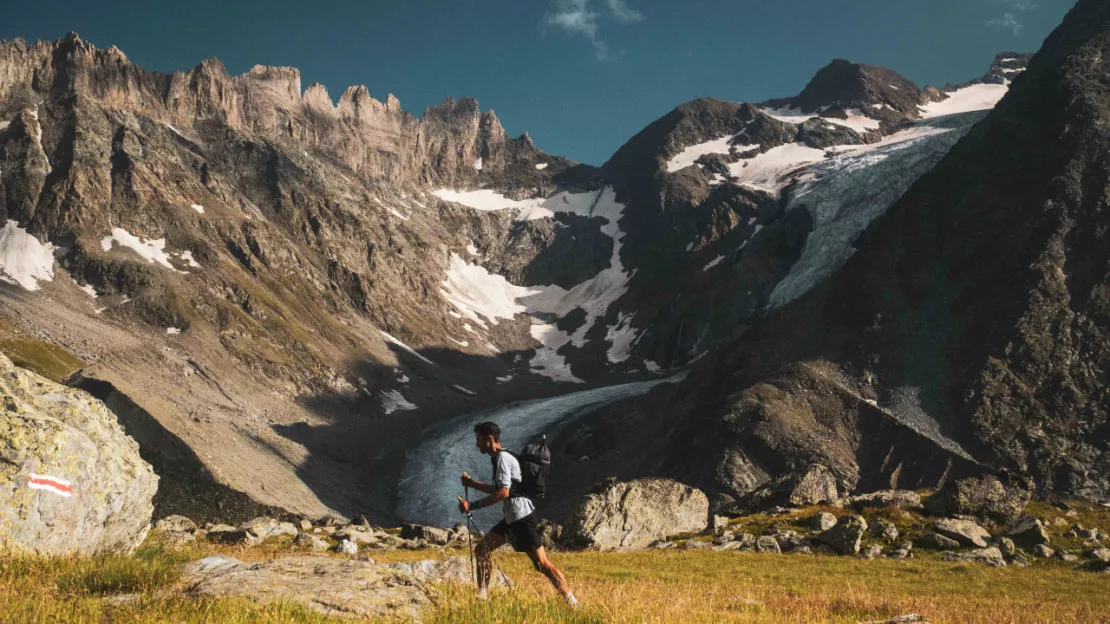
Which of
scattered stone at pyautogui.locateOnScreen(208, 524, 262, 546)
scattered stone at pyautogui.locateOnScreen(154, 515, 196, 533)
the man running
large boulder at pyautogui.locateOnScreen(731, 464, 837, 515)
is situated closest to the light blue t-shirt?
the man running

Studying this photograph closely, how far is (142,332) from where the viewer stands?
100 m

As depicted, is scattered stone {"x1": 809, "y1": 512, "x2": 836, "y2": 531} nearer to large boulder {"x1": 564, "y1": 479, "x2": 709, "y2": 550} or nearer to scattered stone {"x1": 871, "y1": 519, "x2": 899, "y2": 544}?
scattered stone {"x1": 871, "y1": 519, "x2": 899, "y2": 544}

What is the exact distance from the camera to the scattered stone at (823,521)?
101ft

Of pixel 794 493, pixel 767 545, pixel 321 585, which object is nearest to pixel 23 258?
pixel 794 493

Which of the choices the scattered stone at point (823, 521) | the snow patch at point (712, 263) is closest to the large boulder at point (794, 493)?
the scattered stone at point (823, 521)

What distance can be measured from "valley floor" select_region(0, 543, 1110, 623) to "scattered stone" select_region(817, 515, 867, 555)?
6.43 feet

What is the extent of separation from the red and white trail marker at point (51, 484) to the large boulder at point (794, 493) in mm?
36559

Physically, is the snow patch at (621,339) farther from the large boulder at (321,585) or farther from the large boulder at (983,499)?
the large boulder at (321,585)

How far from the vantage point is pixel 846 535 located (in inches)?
1067

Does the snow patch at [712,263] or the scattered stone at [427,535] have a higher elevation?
the snow patch at [712,263]

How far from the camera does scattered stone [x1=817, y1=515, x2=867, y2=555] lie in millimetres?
26531

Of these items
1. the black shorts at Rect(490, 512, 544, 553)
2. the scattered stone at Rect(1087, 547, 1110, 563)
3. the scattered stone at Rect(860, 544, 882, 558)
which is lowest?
the scattered stone at Rect(1087, 547, 1110, 563)

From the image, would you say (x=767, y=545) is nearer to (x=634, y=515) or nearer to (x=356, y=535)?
(x=634, y=515)

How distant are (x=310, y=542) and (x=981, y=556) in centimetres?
2712
